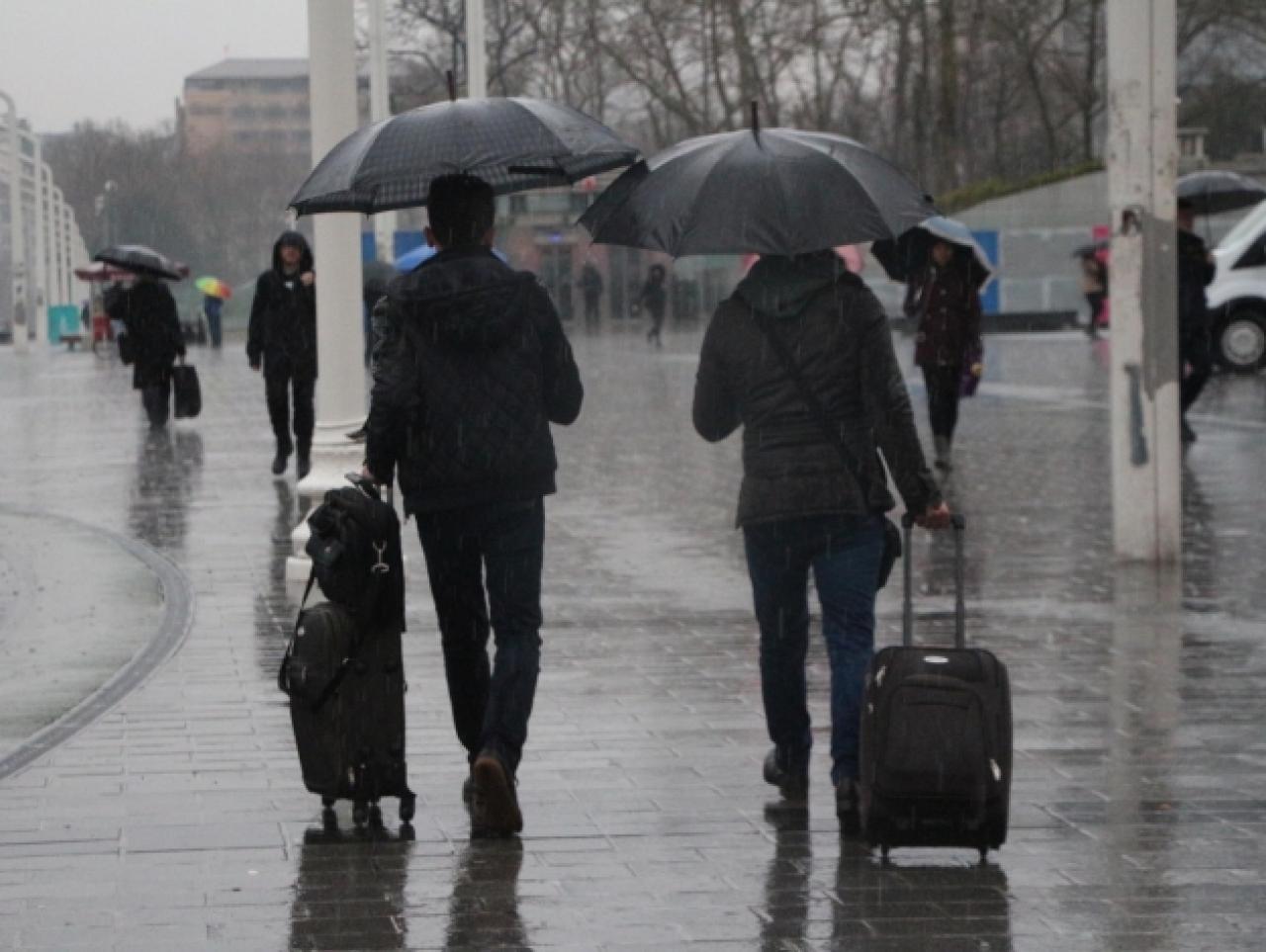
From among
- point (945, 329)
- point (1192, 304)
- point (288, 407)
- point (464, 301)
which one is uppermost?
point (464, 301)

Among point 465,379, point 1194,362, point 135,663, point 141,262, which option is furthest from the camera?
point 141,262

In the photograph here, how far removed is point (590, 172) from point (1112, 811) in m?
2.30

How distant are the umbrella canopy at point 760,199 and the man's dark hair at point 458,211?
1.09 ft

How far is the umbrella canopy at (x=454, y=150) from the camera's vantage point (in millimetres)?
6926

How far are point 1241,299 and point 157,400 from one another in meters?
13.2

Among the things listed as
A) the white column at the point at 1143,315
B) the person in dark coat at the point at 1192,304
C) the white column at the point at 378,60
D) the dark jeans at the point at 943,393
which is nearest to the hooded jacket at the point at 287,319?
the dark jeans at the point at 943,393

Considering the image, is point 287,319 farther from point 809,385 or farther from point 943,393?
point 809,385

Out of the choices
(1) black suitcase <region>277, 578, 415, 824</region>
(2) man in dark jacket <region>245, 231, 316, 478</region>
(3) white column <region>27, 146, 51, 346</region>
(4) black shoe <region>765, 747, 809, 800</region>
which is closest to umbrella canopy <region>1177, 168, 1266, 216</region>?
(2) man in dark jacket <region>245, 231, 316, 478</region>

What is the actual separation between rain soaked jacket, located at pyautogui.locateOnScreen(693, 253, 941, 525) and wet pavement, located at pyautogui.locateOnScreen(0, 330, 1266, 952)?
0.85m

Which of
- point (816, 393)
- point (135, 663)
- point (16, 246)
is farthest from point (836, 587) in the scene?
point (16, 246)

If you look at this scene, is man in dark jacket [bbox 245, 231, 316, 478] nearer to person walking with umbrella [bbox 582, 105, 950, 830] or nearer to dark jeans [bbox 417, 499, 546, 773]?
dark jeans [bbox 417, 499, 546, 773]

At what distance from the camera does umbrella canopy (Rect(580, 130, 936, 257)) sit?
6488 mm

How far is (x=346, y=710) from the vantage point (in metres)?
6.68

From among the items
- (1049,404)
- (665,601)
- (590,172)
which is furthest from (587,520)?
(1049,404)
